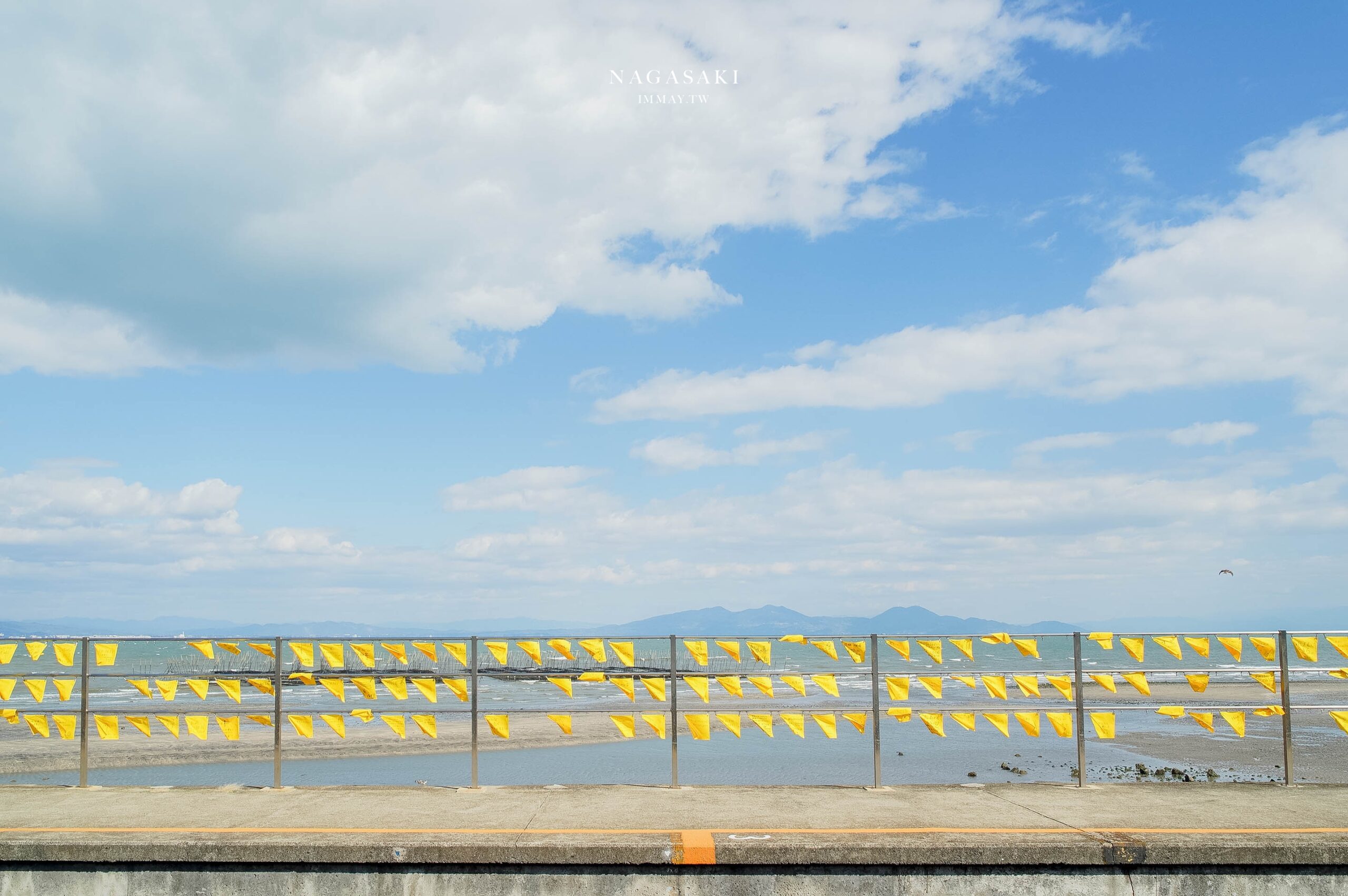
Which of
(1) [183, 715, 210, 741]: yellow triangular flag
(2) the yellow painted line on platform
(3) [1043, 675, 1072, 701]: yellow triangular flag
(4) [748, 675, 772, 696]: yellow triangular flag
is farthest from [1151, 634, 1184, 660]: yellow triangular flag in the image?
(1) [183, 715, 210, 741]: yellow triangular flag

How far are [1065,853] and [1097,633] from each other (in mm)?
4059

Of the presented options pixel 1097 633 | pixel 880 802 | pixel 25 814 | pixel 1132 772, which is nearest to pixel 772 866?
pixel 880 802

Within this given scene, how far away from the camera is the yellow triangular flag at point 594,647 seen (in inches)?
392

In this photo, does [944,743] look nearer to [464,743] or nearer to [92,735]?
[464,743]

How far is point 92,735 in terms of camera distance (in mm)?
29094

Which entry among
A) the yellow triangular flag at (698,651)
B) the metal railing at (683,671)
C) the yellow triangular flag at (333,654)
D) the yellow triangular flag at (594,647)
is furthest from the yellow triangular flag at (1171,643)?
the yellow triangular flag at (333,654)

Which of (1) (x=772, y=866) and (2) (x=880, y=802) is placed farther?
(2) (x=880, y=802)

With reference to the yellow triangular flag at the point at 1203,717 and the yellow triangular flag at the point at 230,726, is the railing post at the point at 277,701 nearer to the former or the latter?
the yellow triangular flag at the point at 230,726

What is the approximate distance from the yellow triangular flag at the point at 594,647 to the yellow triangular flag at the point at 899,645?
320cm

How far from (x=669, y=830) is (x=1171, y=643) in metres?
6.68

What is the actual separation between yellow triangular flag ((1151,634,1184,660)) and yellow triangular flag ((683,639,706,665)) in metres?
5.00

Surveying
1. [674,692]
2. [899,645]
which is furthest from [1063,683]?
[674,692]

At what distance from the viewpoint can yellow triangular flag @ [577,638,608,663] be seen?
9.95m

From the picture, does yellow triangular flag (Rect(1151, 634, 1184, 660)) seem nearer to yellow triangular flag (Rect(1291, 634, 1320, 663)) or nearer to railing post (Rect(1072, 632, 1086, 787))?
railing post (Rect(1072, 632, 1086, 787))
